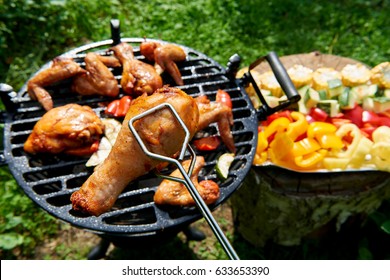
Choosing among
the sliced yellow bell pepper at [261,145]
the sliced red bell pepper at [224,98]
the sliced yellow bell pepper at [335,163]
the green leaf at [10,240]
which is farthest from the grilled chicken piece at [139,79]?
the green leaf at [10,240]

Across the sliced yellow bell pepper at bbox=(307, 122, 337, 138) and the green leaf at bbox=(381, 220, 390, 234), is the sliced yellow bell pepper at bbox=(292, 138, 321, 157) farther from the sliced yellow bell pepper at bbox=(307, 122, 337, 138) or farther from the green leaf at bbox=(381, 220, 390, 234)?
the green leaf at bbox=(381, 220, 390, 234)

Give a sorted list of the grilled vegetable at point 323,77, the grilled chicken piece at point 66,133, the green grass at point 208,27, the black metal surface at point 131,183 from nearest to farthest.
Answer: the black metal surface at point 131,183
the grilled chicken piece at point 66,133
the grilled vegetable at point 323,77
the green grass at point 208,27

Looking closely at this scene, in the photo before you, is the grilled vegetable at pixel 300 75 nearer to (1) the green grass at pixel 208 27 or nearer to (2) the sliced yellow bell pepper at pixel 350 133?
(2) the sliced yellow bell pepper at pixel 350 133

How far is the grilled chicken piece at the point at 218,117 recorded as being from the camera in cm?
270

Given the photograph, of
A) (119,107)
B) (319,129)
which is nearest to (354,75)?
(319,129)

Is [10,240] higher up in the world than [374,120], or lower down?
lower down

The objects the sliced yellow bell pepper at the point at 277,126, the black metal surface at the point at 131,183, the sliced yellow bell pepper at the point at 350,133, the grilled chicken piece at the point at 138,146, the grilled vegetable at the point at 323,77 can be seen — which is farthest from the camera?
the grilled vegetable at the point at 323,77

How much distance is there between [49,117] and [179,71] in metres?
A: 1.10

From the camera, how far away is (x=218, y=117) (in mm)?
2719

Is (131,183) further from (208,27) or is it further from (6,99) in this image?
(208,27)

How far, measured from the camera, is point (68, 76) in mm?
2900

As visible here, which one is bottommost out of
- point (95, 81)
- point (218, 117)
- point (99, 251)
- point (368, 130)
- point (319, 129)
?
point (99, 251)

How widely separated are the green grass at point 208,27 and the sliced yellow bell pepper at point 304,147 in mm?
2784

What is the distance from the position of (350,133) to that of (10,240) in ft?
11.6
